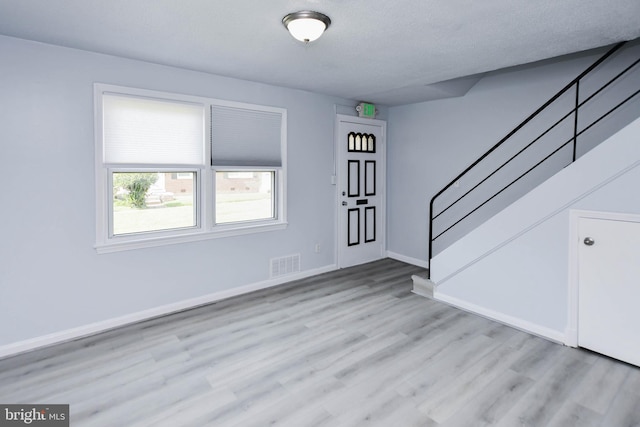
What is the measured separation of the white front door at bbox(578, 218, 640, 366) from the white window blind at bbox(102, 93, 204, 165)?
149 inches

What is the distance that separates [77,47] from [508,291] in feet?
15.0

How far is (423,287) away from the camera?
4.28m

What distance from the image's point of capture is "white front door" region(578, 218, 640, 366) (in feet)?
8.84

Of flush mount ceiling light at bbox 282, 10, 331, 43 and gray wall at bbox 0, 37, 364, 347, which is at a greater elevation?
flush mount ceiling light at bbox 282, 10, 331, 43

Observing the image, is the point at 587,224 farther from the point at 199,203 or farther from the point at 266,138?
the point at 199,203

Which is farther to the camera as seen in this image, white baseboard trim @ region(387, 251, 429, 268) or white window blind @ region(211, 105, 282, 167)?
white baseboard trim @ region(387, 251, 429, 268)

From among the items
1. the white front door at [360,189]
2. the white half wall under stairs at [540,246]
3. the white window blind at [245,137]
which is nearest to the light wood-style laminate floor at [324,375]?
the white half wall under stairs at [540,246]

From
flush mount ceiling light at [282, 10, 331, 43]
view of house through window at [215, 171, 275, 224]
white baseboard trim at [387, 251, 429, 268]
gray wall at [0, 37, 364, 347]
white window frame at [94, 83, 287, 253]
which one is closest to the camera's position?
flush mount ceiling light at [282, 10, 331, 43]

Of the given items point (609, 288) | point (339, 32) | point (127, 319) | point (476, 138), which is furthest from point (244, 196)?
point (609, 288)

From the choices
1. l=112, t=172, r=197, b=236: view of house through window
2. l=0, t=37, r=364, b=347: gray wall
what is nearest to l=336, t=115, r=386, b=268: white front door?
l=0, t=37, r=364, b=347: gray wall

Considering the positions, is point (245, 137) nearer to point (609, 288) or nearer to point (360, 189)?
point (360, 189)

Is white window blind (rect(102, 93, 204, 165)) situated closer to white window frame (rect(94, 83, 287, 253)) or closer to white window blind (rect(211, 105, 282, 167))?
white window frame (rect(94, 83, 287, 253))

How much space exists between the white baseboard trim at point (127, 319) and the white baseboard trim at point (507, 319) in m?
2.00

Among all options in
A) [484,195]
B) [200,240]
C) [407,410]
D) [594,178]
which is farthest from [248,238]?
[594,178]
